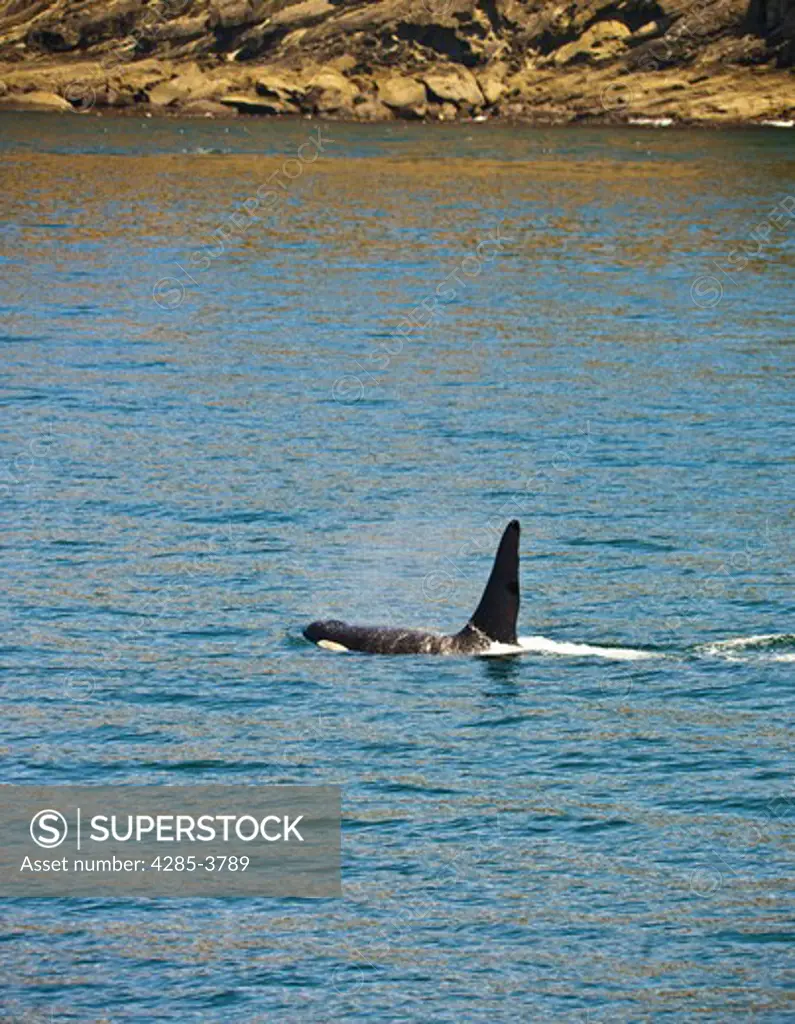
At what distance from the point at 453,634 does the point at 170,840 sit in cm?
923

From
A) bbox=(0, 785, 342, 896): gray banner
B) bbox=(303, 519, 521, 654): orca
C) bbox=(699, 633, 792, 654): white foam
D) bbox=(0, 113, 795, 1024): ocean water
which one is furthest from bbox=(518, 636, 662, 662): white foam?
bbox=(0, 785, 342, 896): gray banner

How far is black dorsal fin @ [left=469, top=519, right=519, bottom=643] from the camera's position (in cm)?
3125

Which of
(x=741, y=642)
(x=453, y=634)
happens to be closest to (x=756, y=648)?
(x=741, y=642)

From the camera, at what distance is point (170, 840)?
25422mm

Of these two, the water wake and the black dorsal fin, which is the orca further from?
the water wake

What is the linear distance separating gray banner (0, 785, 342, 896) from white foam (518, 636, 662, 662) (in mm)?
7122

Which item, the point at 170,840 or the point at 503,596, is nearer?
the point at 170,840

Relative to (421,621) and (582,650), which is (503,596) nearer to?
(582,650)

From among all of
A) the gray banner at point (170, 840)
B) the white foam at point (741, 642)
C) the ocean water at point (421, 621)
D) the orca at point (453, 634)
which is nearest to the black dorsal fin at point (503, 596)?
the orca at point (453, 634)

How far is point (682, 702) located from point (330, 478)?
17548mm

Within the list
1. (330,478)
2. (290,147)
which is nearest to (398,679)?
(330,478)

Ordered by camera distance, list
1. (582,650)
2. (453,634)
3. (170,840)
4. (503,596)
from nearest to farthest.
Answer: (170,840)
(503,596)
(582,650)
(453,634)

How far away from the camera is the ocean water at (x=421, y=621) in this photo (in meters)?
22.3

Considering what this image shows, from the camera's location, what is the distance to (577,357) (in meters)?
66.4
